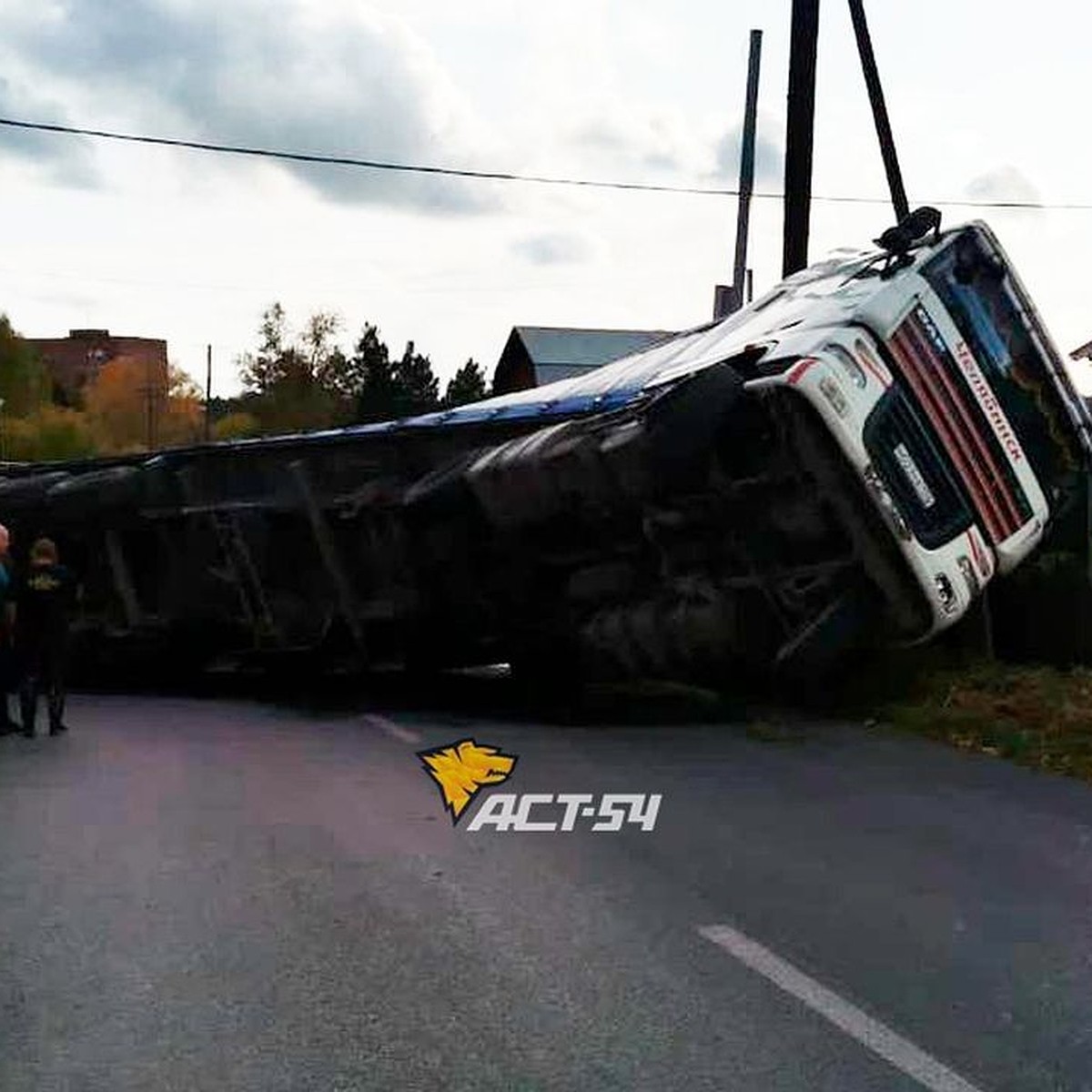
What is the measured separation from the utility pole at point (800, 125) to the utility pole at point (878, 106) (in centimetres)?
48

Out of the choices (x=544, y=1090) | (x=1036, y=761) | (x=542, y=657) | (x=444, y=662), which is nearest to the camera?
(x=544, y=1090)

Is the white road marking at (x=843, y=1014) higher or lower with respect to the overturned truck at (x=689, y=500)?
lower

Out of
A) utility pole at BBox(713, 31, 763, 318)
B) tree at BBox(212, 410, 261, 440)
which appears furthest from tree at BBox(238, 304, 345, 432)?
utility pole at BBox(713, 31, 763, 318)

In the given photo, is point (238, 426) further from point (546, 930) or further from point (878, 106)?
point (546, 930)

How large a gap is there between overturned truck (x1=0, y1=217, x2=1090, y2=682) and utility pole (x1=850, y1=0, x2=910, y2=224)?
5.90m

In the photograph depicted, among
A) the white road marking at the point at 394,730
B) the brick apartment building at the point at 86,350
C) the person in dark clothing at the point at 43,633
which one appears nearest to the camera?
the white road marking at the point at 394,730

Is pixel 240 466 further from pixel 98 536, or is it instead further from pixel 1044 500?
pixel 1044 500

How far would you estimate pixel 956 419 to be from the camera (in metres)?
11.7

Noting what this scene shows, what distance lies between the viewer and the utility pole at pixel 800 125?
20.5m

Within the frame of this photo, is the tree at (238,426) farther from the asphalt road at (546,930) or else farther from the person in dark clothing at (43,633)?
the asphalt road at (546,930)

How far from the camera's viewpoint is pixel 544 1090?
181 inches

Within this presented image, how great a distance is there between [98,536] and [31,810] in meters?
7.00

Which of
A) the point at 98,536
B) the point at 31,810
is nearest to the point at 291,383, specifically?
the point at 98,536

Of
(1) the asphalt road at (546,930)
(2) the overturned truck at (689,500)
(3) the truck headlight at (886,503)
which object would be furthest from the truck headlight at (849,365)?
(1) the asphalt road at (546,930)
